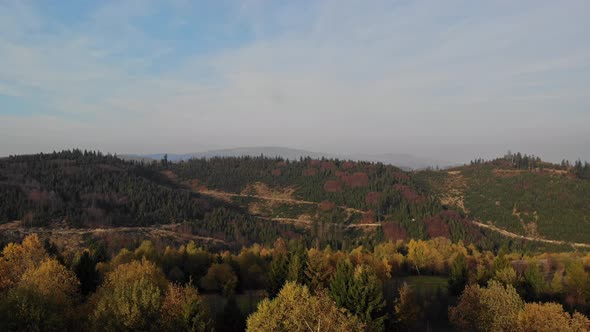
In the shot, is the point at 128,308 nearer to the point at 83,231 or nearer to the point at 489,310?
the point at 489,310

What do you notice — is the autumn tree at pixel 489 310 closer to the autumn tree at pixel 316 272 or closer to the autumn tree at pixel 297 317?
the autumn tree at pixel 316 272

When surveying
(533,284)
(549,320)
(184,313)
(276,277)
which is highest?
(184,313)

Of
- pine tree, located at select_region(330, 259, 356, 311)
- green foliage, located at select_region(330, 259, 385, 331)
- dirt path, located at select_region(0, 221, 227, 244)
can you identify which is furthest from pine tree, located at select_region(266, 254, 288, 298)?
dirt path, located at select_region(0, 221, 227, 244)

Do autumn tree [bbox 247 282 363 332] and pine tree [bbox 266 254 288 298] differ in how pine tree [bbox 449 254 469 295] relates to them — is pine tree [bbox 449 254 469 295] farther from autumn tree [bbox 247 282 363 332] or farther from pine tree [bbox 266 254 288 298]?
autumn tree [bbox 247 282 363 332]

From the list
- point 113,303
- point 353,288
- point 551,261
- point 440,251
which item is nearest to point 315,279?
point 353,288

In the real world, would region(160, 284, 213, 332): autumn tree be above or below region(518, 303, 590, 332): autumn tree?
above

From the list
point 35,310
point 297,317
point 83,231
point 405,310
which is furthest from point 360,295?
point 83,231

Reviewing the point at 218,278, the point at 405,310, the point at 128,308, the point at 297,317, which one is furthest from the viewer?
the point at 218,278

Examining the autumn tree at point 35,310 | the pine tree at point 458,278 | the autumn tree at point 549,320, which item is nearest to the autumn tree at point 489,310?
the autumn tree at point 549,320
